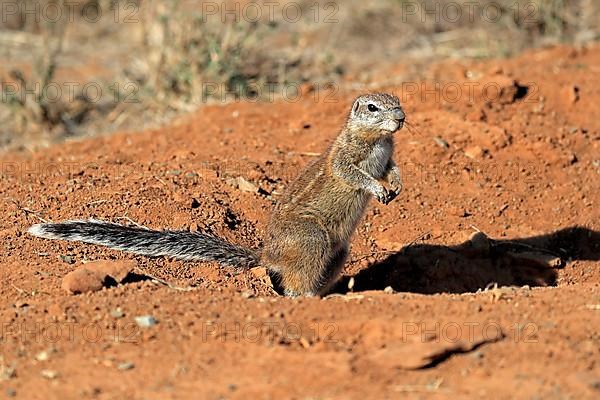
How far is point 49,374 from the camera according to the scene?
4.83 meters

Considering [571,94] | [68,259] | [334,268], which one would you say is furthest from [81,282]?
[571,94]

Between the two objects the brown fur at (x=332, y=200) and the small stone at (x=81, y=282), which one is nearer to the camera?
the small stone at (x=81, y=282)

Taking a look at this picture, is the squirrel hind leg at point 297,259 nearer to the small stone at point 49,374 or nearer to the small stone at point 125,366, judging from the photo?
the small stone at point 125,366

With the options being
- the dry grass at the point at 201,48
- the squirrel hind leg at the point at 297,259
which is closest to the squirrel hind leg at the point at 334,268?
the squirrel hind leg at the point at 297,259

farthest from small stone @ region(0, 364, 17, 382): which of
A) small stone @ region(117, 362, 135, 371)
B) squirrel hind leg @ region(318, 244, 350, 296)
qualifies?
squirrel hind leg @ region(318, 244, 350, 296)

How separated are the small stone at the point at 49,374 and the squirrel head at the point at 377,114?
306cm

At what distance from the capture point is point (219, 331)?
517 cm

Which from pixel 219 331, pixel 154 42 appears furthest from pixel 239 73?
pixel 219 331

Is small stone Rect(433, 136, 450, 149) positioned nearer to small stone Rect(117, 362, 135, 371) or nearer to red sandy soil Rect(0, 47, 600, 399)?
red sandy soil Rect(0, 47, 600, 399)

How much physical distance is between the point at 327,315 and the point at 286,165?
3515 mm

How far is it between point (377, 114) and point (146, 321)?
8.32ft

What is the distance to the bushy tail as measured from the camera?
6.45 m

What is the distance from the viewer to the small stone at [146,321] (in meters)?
5.24

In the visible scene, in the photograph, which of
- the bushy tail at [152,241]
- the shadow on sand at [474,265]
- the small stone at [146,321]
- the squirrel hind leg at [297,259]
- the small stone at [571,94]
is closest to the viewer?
the small stone at [146,321]
